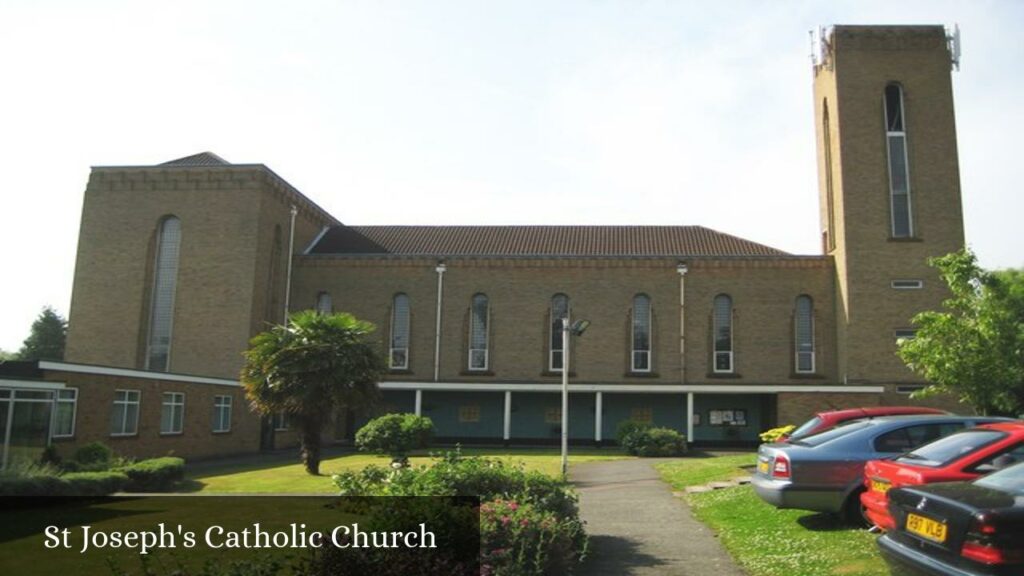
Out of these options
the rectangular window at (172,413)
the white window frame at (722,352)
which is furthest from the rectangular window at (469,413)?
the rectangular window at (172,413)

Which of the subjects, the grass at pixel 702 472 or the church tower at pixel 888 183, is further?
the church tower at pixel 888 183

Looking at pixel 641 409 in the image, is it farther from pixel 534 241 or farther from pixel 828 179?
pixel 828 179

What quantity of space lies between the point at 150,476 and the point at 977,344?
71.5 ft

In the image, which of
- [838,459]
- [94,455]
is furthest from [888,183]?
[94,455]

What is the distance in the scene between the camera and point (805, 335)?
119ft

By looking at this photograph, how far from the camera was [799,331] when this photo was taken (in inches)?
1436

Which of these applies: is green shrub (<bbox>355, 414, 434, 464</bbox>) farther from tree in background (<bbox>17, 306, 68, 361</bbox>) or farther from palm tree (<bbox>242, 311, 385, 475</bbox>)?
tree in background (<bbox>17, 306, 68, 361</bbox>)

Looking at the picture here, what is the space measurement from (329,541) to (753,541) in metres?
6.24

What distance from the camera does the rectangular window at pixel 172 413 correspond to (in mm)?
26516

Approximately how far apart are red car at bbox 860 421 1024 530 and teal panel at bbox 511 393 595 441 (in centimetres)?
2800

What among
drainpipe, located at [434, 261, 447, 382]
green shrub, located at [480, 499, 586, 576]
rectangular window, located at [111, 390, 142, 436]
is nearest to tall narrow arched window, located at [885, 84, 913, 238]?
drainpipe, located at [434, 261, 447, 382]

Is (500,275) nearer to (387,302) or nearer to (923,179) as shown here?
(387,302)

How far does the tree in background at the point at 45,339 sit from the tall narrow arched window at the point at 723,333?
55.0m

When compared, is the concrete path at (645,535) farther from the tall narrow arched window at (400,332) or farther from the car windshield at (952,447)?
the tall narrow arched window at (400,332)
